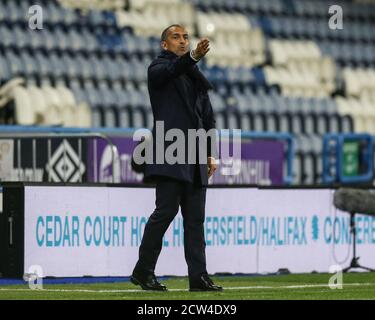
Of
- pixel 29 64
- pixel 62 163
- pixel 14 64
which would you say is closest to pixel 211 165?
pixel 62 163

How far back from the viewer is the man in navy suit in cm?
999

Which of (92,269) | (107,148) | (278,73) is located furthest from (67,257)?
(278,73)

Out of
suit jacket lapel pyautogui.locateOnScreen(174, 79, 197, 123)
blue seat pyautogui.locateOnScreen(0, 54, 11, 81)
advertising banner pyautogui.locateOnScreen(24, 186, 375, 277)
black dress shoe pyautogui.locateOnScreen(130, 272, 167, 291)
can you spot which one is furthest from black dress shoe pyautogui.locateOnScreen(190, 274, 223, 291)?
blue seat pyautogui.locateOnScreen(0, 54, 11, 81)

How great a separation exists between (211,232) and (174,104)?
3508 mm

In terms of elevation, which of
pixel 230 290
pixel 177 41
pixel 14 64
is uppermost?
pixel 14 64

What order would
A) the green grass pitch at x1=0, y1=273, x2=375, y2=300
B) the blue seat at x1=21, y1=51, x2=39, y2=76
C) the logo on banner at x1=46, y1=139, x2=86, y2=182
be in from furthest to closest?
the blue seat at x1=21, y1=51, x2=39, y2=76, the logo on banner at x1=46, y1=139, x2=86, y2=182, the green grass pitch at x1=0, y1=273, x2=375, y2=300

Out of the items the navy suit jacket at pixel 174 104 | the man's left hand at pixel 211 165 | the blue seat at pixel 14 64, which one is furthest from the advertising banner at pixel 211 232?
the blue seat at pixel 14 64

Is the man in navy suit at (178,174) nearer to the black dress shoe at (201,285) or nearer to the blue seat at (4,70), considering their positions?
the black dress shoe at (201,285)

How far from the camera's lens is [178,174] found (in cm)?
998

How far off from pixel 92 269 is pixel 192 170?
2.65 metres

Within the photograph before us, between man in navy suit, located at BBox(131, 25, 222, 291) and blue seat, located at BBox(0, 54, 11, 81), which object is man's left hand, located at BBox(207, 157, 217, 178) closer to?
man in navy suit, located at BBox(131, 25, 222, 291)

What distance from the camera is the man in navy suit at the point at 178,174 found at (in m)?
9.99

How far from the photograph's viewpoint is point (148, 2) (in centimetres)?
2403

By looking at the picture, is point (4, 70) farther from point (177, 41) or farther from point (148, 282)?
point (148, 282)
